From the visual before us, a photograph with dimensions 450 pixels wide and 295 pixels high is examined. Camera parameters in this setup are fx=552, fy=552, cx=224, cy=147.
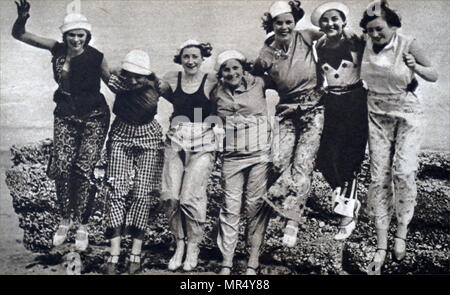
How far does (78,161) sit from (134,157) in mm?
571

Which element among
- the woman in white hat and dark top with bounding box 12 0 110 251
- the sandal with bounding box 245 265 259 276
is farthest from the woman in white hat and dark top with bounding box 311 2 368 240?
→ the woman in white hat and dark top with bounding box 12 0 110 251

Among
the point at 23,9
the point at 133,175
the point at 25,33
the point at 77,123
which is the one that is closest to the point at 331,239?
the point at 133,175

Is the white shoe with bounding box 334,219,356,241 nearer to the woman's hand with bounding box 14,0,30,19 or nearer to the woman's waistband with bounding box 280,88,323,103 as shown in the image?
the woman's waistband with bounding box 280,88,323,103

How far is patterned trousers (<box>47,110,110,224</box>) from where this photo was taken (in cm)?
550

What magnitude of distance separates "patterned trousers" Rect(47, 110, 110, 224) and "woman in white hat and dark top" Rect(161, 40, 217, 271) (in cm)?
73

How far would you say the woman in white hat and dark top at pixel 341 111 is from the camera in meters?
5.20

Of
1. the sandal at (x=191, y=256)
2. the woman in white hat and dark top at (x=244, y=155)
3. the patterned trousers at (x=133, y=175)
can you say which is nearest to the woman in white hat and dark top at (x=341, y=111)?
the woman in white hat and dark top at (x=244, y=155)

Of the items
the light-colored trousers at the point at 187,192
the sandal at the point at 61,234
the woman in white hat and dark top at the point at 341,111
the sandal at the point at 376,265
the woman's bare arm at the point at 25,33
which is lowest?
the sandal at the point at 376,265

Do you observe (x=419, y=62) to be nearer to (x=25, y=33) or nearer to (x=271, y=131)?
(x=271, y=131)

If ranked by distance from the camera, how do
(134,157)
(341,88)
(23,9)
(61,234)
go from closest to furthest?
(341,88) < (134,157) < (61,234) < (23,9)

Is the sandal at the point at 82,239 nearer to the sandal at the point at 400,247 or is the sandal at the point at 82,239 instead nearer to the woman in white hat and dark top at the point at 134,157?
the woman in white hat and dark top at the point at 134,157

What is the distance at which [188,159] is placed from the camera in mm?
5348

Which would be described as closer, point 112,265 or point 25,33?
point 112,265
